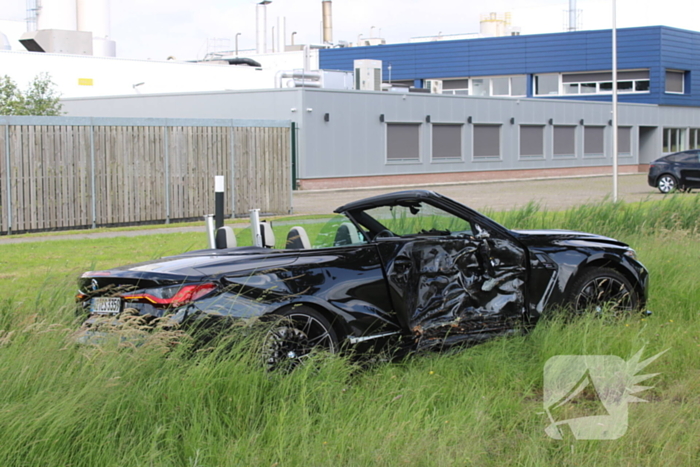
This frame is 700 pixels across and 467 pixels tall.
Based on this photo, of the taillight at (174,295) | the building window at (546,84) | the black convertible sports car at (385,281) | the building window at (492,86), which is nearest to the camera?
the taillight at (174,295)

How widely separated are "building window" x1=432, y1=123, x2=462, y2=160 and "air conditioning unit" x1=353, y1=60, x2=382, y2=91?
358 centimetres

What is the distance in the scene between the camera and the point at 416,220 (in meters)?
6.62

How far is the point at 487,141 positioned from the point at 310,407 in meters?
37.3

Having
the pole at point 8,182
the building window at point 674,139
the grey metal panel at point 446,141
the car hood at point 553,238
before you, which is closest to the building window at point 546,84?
the building window at point 674,139

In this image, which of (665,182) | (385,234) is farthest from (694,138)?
(385,234)

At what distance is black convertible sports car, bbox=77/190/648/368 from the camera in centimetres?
530

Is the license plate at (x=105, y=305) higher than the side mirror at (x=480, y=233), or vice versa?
the side mirror at (x=480, y=233)

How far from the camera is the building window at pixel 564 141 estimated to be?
1742 inches

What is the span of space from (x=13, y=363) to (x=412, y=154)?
111 feet

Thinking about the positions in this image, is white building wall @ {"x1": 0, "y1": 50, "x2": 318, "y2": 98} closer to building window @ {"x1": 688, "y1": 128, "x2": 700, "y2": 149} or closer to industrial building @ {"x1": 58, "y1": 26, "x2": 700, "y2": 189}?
industrial building @ {"x1": 58, "y1": 26, "x2": 700, "y2": 189}

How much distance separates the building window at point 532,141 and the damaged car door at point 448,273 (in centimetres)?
3706

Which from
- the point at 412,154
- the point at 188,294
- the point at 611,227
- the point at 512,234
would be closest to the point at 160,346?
the point at 188,294

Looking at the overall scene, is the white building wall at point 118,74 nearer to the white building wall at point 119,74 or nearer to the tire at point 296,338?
the white building wall at point 119,74

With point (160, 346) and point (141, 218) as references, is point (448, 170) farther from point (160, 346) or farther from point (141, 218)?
point (160, 346)
